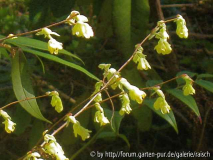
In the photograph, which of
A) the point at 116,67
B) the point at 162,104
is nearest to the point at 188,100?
the point at 162,104

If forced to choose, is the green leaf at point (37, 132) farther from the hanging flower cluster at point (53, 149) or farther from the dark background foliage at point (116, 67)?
the hanging flower cluster at point (53, 149)

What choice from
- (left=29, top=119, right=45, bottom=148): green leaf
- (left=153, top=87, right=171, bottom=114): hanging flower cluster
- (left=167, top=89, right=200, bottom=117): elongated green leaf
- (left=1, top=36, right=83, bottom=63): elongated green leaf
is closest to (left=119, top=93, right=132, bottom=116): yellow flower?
(left=153, top=87, right=171, bottom=114): hanging flower cluster

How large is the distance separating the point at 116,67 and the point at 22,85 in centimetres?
101

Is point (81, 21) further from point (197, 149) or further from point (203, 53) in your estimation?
point (203, 53)

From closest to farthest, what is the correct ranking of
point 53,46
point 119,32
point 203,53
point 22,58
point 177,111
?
→ point 53,46 → point 22,58 → point 119,32 → point 177,111 → point 203,53

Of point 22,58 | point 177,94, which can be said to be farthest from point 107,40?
point 22,58

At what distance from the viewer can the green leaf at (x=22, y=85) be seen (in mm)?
1046

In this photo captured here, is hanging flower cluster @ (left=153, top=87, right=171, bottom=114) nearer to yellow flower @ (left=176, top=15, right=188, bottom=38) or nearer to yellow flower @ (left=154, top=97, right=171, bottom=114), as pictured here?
yellow flower @ (left=154, top=97, right=171, bottom=114)

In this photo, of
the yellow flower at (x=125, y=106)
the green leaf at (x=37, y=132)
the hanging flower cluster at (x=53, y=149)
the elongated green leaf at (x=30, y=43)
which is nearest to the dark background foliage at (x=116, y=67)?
the green leaf at (x=37, y=132)

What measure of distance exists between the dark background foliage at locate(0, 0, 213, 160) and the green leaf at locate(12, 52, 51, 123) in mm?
504

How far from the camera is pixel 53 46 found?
0.89m

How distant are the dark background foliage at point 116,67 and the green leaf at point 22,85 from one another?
504 mm

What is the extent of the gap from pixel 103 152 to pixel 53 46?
4.41 feet

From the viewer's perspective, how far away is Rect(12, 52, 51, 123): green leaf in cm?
105
